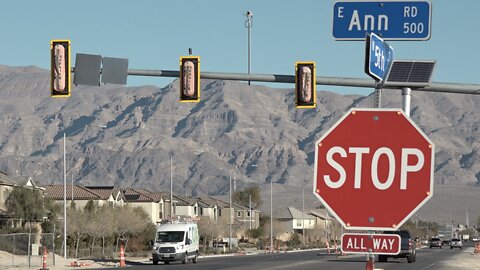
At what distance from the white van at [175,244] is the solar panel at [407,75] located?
5329 centimetres

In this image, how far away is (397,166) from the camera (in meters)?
8.77

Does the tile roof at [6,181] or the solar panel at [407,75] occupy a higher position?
the solar panel at [407,75]

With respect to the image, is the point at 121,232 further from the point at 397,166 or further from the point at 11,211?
the point at 397,166

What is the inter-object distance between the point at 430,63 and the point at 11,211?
3185 inches

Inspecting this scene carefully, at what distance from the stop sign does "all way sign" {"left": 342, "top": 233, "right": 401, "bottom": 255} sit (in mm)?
113

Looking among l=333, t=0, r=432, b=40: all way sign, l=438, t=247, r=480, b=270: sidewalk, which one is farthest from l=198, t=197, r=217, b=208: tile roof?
l=333, t=0, r=432, b=40: all way sign

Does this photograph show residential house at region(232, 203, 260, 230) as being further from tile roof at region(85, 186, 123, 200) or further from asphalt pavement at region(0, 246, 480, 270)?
asphalt pavement at region(0, 246, 480, 270)

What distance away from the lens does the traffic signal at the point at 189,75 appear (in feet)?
89.4

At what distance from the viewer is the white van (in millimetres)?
64125

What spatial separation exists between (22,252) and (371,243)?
64.3m

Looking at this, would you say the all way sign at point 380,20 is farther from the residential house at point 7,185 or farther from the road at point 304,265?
the residential house at point 7,185

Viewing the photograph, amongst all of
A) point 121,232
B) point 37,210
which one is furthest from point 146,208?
point 37,210

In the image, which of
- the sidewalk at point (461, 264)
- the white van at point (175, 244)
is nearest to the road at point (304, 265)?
the sidewalk at point (461, 264)

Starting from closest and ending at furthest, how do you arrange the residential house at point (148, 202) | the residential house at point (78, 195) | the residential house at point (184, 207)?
the residential house at point (78, 195)
the residential house at point (148, 202)
the residential house at point (184, 207)
